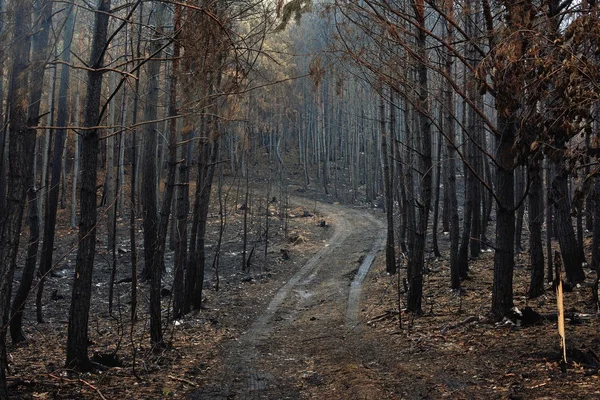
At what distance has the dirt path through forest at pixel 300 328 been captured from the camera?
23.9ft

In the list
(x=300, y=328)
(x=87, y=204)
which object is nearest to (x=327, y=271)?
(x=300, y=328)

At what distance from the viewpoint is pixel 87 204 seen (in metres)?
7.00

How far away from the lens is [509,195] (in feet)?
26.2

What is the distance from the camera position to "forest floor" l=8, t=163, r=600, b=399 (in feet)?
20.3

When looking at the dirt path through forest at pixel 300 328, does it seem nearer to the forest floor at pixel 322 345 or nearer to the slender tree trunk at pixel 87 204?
the forest floor at pixel 322 345

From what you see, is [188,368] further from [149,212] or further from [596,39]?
[149,212]

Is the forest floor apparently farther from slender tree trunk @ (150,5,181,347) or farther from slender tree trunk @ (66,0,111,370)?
slender tree trunk @ (66,0,111,370)

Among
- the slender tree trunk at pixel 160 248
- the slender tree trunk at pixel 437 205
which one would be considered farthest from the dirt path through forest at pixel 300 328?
the slender tree trunk at pixel 437 205

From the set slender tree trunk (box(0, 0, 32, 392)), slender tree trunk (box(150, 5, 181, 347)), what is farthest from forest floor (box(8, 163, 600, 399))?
slender tree trunk (box(0, 0, 32, 392))

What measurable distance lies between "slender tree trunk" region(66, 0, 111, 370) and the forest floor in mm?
368

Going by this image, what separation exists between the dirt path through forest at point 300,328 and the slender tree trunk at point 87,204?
A: 5.53 feet

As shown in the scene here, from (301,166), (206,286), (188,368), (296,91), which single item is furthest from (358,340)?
(301,166)

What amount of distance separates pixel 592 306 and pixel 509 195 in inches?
93.5

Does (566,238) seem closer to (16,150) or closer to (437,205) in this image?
(16,150)
